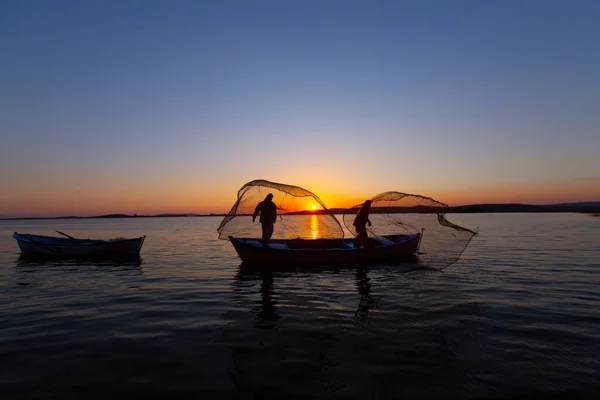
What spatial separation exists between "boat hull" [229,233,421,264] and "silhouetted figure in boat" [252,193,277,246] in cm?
89

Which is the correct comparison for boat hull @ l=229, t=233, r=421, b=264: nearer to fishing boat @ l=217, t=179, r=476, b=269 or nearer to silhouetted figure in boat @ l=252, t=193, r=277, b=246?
fishing boat @ l=217, t=179, r=476, b=269

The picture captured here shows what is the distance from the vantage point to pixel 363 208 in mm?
18656

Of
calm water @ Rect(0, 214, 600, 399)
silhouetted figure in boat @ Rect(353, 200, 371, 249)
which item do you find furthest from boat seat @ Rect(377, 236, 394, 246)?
calm water @ Rect(0, 214, 600, 399)

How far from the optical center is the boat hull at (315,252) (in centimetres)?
1809

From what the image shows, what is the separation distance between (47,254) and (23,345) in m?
19.9

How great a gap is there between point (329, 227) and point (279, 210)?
277 cm

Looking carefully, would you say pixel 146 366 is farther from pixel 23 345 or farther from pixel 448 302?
pixel 448 302

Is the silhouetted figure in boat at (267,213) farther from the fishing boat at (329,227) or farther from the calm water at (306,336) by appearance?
the calm water at (306,336)

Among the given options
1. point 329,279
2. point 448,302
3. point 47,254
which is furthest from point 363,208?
point 47,254

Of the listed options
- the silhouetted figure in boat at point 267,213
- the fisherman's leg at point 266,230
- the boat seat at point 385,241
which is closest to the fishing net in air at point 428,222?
the boat seat at point 385,241

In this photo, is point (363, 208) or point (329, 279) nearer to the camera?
point (329, 279)

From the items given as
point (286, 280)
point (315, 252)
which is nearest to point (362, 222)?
point (315, 252)

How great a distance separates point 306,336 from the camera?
7.96 m

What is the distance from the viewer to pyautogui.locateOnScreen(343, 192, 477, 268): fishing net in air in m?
17.3
